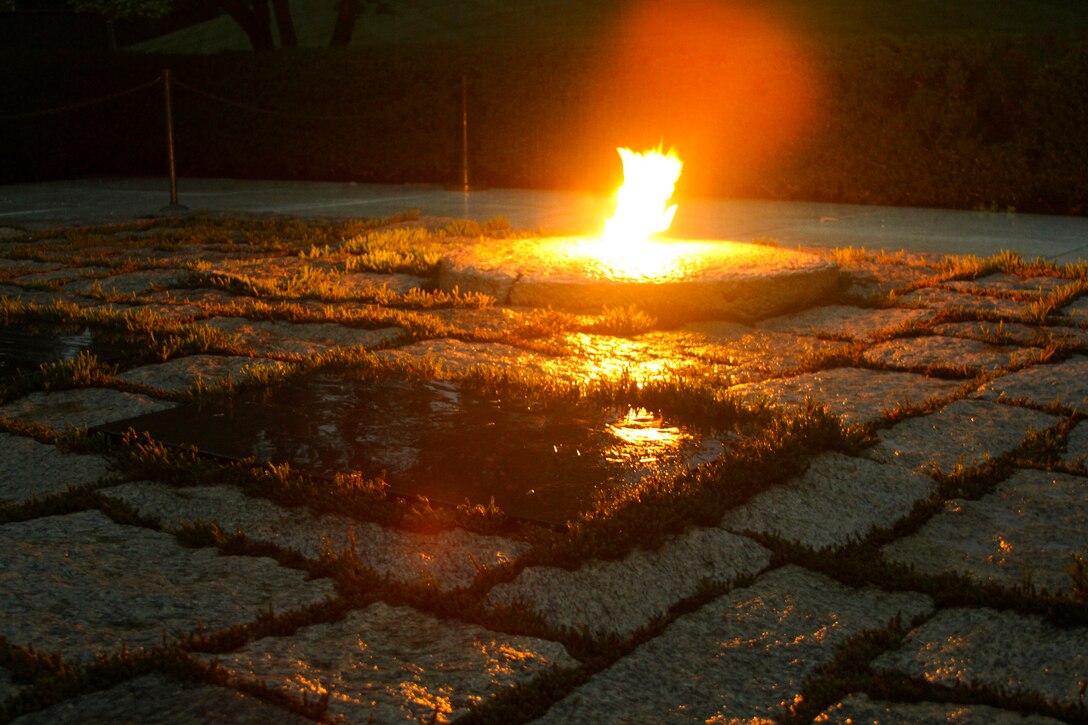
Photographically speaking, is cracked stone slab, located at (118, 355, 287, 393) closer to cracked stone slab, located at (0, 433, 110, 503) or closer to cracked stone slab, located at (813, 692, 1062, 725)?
cracked stone slab, located at (0, 433, 110, 503)

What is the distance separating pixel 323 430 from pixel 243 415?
354 millimetres

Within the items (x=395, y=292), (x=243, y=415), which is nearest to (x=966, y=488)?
(x=243, y=415)

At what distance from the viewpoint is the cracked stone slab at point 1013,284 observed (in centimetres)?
611

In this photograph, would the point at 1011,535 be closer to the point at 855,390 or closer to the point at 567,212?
the point at 855,390

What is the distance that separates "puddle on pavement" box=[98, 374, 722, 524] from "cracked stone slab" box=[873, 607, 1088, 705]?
3.11ft

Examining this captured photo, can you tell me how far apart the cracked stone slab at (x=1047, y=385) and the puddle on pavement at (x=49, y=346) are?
358 centimetres

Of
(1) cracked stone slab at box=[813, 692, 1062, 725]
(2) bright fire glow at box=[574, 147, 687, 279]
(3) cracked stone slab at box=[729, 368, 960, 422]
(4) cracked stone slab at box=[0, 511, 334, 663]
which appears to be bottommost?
(1) cracked stone slab at box=[813, 692, 1062, 725]

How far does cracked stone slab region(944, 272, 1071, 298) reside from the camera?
6.11 m

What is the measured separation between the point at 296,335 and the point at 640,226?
2.87 meters

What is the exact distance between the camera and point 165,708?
2.04 meters

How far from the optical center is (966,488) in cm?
322

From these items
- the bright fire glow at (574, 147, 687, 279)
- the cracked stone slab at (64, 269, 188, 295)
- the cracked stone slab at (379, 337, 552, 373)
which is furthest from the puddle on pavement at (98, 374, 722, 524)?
the cracked stone slab at (64, 269, 188, 295)

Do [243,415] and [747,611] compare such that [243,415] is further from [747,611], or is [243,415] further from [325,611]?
[747,611]

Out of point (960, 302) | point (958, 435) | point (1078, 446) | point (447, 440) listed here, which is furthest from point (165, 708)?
point (960, 302)
